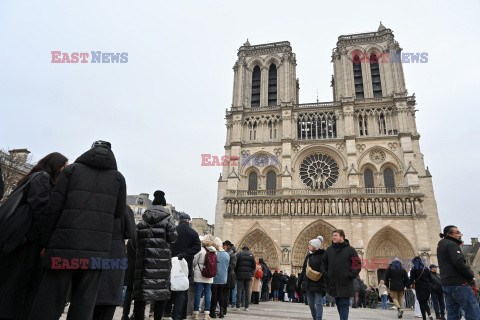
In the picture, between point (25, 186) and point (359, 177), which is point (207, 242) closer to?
point (25, 186)

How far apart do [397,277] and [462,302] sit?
4889 mm

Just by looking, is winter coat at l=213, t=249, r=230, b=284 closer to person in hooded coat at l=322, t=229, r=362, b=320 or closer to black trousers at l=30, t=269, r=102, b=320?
person in hooded coat at l=322, t=229, r=362, b=320

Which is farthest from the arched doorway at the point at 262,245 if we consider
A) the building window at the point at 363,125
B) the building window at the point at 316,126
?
the building window at the point at 363,125

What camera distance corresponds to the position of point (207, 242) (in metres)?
5.98

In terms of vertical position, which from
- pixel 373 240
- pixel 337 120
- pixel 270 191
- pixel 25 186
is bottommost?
pixel 25 186

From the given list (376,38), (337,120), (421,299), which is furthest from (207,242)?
(376,38)

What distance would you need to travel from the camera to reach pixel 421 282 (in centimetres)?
744

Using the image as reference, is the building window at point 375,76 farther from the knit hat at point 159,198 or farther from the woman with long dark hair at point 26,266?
the woman with long dark hair at point 26,266

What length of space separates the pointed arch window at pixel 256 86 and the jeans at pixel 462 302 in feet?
85.1

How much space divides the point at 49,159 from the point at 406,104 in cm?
2696

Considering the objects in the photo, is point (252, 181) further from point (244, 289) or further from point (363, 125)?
point (244, 289)

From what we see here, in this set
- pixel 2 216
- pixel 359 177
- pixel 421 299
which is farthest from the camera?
pixel 359 177

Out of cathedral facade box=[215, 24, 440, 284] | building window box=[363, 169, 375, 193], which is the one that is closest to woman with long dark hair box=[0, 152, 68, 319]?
cathedral facade box=[215, 24, 440, 284]

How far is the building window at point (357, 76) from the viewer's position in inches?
1090
